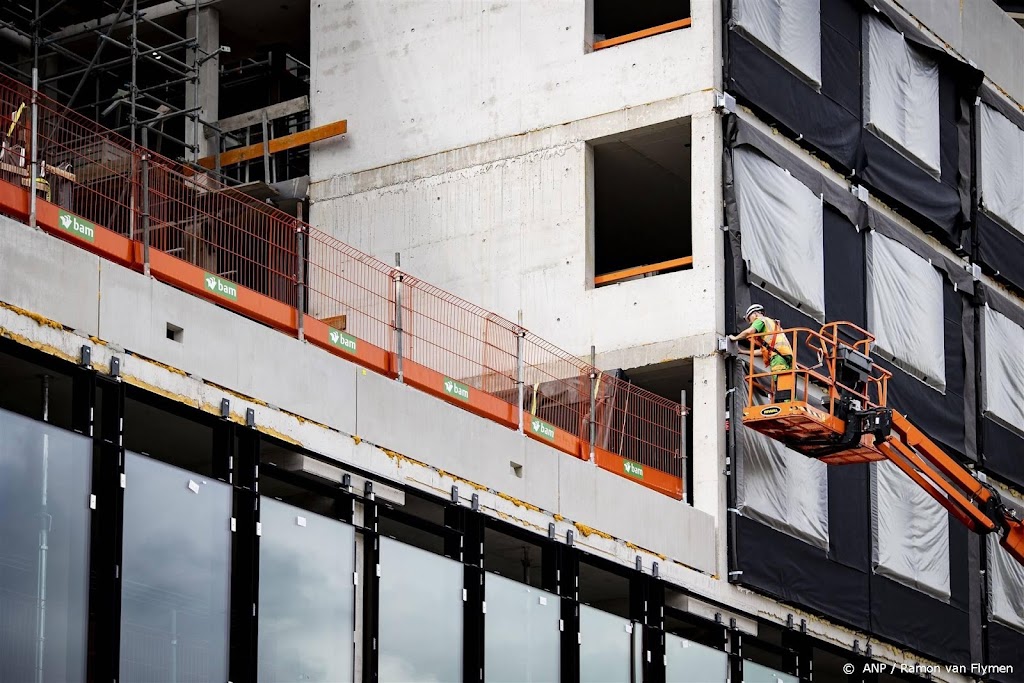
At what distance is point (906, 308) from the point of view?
4347cm

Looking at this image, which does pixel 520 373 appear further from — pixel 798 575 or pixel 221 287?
pixel 798 575

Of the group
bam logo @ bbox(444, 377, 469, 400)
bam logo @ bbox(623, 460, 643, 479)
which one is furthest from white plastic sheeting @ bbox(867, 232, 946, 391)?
bam logo @ bbox(444, 377, 469, 400)

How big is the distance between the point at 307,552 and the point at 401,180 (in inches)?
609

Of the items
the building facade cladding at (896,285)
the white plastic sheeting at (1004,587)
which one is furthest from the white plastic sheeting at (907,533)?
the white plastic sheeting at (1004,587)

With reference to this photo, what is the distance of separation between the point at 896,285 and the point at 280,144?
13.0 meters

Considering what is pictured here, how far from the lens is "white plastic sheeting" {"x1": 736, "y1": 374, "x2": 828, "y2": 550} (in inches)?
1480

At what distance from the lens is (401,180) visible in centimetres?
4197

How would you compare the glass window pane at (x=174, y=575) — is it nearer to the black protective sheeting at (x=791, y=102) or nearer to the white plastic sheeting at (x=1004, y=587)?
the black protective sheeting at (x=791, y=102)

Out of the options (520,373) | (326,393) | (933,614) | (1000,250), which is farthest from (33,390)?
(1000,250)

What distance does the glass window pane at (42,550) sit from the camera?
2334 cm

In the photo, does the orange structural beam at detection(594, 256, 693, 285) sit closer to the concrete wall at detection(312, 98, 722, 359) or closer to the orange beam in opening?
the concrete wall at detection(312, 98, 722, 359)

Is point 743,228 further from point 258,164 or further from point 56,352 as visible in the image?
point 56,352

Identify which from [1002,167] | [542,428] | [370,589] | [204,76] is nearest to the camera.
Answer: [370,589]

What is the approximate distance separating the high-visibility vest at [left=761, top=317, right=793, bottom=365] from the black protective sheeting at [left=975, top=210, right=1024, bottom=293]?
1234cm
